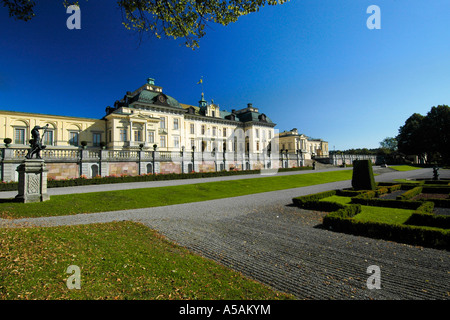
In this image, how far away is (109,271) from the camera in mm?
4367

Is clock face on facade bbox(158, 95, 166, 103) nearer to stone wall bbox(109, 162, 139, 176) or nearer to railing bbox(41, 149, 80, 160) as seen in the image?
stone wall bbox(109, 162, 139, 176)

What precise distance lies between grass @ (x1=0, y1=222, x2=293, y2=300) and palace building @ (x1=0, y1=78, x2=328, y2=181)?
63.2 feet

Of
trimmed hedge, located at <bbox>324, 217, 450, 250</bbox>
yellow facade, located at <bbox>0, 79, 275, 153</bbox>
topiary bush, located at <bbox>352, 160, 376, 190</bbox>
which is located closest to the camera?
trimmed hedge, located at <bbox>324, 217, 450, 250</bbox>

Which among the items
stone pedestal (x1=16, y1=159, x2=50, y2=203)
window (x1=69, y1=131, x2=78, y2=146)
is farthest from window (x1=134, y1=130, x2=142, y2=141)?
stone pedestal (x1=16, y1=159, x2=50, y2=203)

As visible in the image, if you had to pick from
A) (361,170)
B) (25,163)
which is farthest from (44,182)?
(361,170)

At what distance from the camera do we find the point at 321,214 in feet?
35.0

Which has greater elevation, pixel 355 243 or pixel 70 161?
pixel 70 161

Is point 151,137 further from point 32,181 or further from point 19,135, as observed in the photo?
point 32,181

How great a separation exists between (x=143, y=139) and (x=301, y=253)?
3517 cm

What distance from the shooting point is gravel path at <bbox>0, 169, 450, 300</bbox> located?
4.27 metres

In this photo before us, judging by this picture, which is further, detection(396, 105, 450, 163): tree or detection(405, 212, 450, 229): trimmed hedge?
detection(396, 105, 450, 163): tree

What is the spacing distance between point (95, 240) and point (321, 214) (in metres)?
9.61

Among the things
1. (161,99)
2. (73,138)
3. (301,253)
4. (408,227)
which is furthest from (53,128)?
(408,227)
